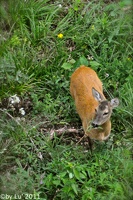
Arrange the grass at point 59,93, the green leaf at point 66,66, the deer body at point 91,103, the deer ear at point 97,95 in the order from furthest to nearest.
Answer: the green leaf at point 66,66, the deer ear at point 97,95, the deer body at point 91,103, the grass at point 59,93

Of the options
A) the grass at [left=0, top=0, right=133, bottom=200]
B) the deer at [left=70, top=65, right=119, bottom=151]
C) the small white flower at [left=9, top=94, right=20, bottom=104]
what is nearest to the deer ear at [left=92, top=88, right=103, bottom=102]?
the deer at [left=70, top=65, right=119, bottom=151]

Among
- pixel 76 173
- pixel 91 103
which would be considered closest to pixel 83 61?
pixel 91 103

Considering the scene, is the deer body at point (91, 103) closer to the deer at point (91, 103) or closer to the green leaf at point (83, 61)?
the deer at point (91, 103)

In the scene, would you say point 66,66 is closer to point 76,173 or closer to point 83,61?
point 83,61

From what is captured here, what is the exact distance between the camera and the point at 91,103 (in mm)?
7102

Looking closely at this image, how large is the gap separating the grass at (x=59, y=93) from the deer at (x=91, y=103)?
22cm

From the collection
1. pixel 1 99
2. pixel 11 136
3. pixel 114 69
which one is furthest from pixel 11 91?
pixel 114 69

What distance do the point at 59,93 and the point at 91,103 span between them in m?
0.65

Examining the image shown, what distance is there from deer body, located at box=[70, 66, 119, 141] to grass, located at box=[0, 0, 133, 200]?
233 millimetres

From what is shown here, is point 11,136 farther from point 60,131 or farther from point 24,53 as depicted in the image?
point 24,53

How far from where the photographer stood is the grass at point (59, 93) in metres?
6.34

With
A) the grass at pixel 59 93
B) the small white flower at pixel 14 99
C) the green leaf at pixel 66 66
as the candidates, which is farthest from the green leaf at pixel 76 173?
the green leaf at pixel 66 66

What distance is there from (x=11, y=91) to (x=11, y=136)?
75cm

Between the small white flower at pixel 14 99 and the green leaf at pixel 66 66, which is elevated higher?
the green leaf at pixel 66 66
